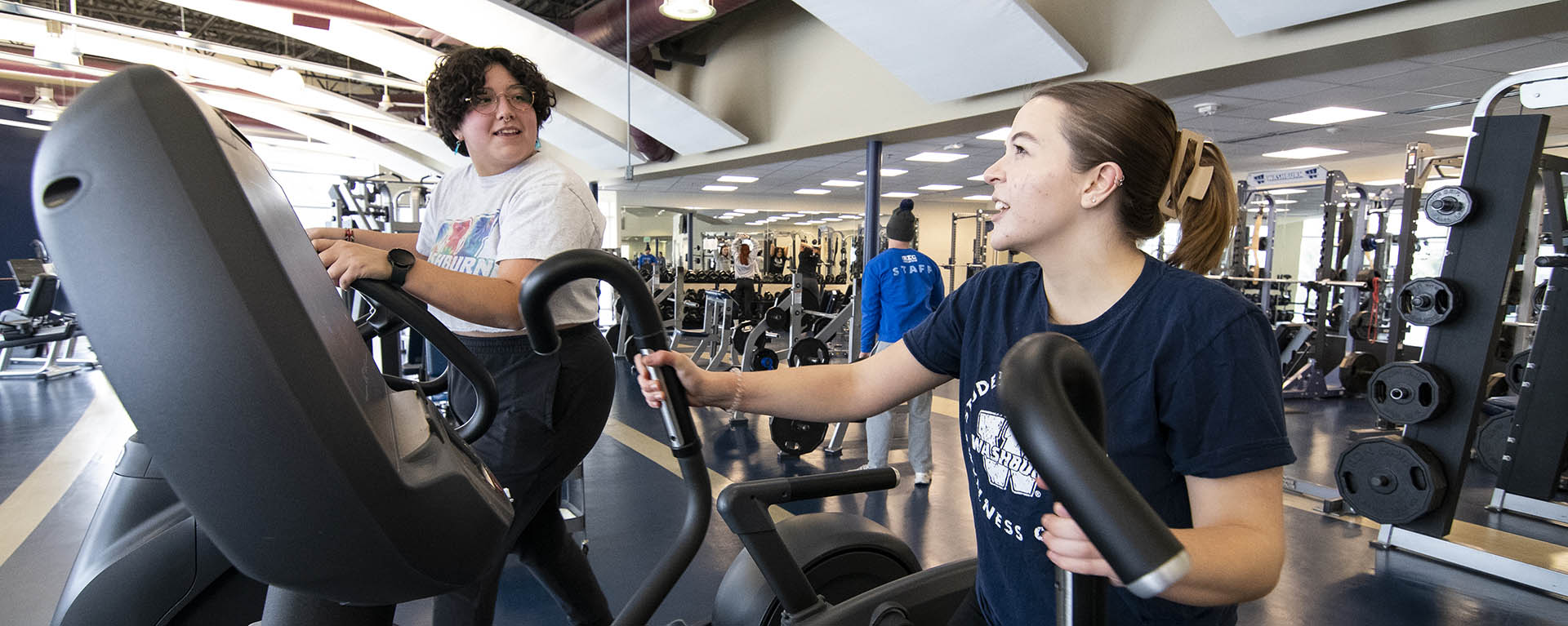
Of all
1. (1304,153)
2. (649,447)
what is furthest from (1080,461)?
(1304,153)

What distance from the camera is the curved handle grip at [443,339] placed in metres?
0.95

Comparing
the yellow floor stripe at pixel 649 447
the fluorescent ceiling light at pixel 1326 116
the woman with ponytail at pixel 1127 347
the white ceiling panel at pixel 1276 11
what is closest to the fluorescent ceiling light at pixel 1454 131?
the fluorescent ceiling light at pixel 1326 116

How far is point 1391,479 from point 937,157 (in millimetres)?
7335

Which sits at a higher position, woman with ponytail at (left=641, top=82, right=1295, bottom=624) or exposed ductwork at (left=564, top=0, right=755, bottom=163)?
exposed ductwork at (left=564, top=0, right=755, bottom=163)

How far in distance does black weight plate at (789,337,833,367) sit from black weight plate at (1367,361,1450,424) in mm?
3075

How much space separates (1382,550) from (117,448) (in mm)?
6705

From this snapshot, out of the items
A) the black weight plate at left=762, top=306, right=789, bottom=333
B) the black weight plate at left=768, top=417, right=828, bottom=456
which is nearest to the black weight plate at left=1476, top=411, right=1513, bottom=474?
the black weight plate at left=768, top=417, right=828, bottom=456

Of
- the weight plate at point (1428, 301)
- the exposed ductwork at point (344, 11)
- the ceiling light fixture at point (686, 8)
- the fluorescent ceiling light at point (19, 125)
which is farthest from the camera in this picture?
the fluorescent ceiling light at point (19, 125)

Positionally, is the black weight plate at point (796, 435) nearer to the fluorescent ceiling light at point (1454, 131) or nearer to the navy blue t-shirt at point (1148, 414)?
the navy blue t-shirt at point (1148, 414)

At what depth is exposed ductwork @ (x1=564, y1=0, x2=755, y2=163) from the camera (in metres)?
6.98

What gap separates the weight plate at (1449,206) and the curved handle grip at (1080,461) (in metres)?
3.76

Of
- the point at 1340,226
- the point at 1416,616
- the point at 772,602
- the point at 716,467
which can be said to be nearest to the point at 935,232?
the point at 1340,226

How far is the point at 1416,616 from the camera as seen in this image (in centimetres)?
280

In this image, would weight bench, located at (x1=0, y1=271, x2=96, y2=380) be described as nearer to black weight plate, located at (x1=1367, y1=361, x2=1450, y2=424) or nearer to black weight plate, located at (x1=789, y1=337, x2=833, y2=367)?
black weight plate, located at (x1=789, y1=337, x2=833, y2=367)
